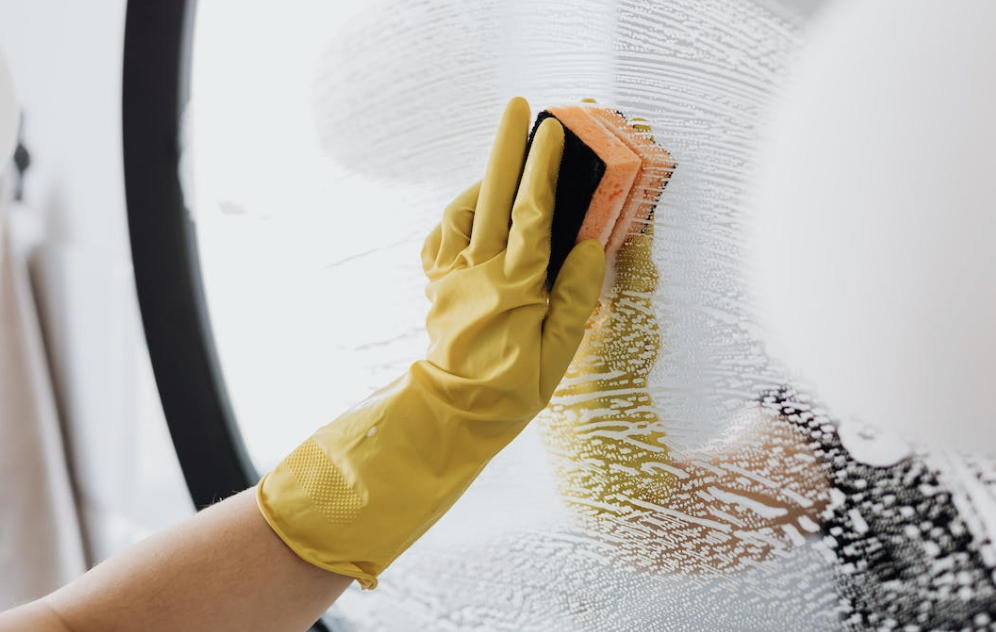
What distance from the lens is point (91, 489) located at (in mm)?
1157

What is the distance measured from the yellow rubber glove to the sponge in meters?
0.01

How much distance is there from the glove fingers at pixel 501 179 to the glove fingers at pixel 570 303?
0.05 meters

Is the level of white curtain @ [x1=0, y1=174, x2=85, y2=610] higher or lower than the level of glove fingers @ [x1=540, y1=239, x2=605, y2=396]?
lower

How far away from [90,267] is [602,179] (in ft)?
3.01

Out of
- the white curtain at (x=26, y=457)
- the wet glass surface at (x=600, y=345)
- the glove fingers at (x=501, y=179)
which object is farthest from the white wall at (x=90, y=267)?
the glove fingers at (x=501, y=179)

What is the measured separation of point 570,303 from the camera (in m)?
0.46

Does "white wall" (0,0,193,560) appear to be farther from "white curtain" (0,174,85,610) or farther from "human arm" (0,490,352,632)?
"human arm" (0,490,352,632)

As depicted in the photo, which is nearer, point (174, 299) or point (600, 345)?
point (600, 345)

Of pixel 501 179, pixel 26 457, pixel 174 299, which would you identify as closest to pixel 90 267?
pixel 174 299

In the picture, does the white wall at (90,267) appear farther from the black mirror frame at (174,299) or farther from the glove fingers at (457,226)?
the glove fingers at (457,226)

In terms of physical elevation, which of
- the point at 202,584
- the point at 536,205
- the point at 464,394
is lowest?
the point at 202,584

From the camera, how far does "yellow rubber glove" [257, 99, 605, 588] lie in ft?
1.49

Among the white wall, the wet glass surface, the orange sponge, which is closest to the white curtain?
the white wall

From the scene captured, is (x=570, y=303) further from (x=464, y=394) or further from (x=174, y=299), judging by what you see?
(x=174, y=299)
